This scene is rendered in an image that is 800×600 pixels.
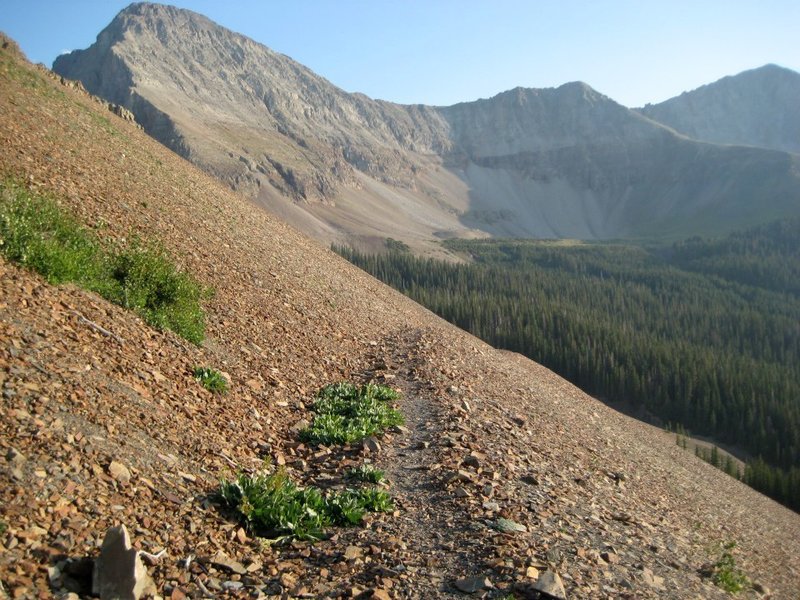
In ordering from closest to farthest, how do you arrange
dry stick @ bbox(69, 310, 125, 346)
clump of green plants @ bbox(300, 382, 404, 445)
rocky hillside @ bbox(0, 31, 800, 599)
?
rocky hillside @ bbox(0, 31, 800, 599), dry stick @ bbox(69, 310, 125, 346), clump of green plants @ bbox(300, 382, 404, 445)

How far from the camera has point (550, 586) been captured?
721 cm

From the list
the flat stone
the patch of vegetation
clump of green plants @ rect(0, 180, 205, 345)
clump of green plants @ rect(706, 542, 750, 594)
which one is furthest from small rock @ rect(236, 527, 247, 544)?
the patch of vegetation

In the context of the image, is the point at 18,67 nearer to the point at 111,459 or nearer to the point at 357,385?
the point at 357,385

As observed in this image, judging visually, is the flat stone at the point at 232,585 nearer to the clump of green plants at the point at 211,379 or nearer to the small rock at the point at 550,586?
the small rock at the point at 550,586

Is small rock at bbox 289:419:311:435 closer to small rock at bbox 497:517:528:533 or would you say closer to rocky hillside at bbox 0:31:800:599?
rocky hillside at bbox 0:31:800:599

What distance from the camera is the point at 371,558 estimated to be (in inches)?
301

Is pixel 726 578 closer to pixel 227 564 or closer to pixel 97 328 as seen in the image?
pixel 227 564

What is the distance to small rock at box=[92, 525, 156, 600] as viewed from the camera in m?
5.64

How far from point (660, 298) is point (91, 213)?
16247 cm

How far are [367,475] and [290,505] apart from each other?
83.0 inches

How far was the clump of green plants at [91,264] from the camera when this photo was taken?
434 inches

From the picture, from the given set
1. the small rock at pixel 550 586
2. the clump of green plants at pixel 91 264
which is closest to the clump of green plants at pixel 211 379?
the clump of green plants at pixel 91 264

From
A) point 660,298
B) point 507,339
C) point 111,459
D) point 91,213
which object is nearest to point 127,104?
point 507,339

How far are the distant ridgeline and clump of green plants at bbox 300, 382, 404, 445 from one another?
60.6m
